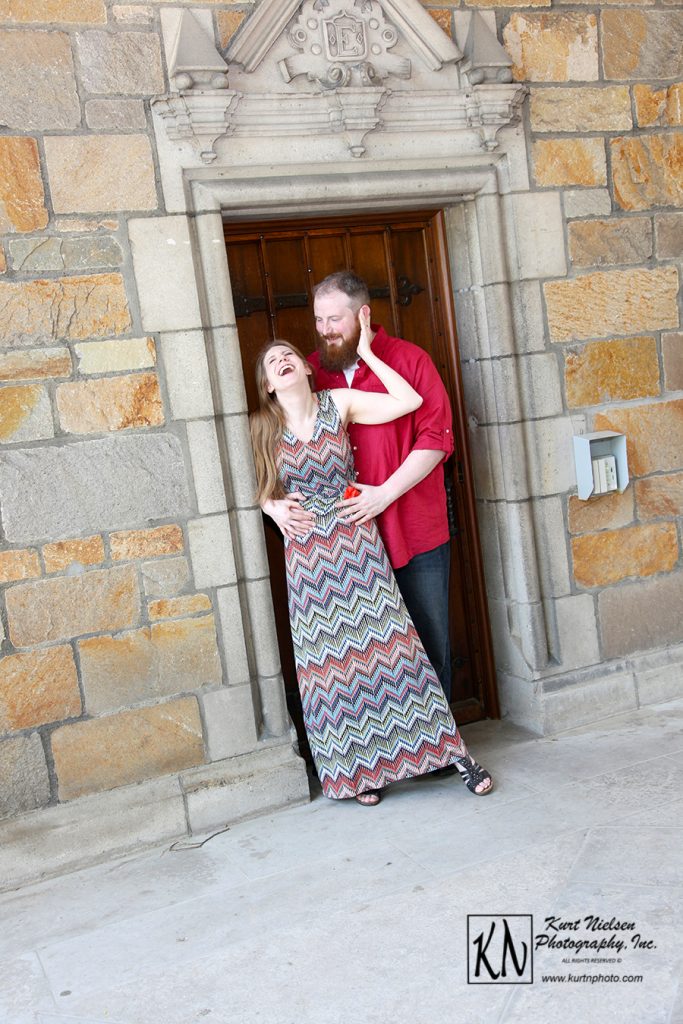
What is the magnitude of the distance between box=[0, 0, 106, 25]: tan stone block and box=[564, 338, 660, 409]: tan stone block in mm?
1978

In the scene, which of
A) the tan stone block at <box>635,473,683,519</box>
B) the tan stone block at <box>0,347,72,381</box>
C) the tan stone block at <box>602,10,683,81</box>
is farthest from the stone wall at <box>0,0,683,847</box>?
the tan stone block at <box>635,473,683,519</box>

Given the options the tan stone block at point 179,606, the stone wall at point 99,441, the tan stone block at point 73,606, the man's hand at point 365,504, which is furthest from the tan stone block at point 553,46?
the tan stone block at point 73,606

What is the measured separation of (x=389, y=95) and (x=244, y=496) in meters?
1.45

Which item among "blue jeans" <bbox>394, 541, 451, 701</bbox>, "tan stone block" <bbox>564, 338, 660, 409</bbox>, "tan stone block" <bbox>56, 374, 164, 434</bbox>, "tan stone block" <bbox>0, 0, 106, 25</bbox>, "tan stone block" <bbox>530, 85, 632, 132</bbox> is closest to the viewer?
"tan stone block" <bbox>0, 0, 106, 25</bbox>

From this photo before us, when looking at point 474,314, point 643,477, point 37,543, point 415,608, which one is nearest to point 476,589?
point 415,608

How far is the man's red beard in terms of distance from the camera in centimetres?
333

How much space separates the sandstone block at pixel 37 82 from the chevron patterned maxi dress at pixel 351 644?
1173 millimetres

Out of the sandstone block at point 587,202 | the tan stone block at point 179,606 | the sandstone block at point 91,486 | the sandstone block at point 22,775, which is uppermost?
the sandstone block at point 587,202

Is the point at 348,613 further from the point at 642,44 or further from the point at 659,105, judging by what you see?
the point at 642,44

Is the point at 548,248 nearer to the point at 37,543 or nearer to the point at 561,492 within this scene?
the point at 561,492

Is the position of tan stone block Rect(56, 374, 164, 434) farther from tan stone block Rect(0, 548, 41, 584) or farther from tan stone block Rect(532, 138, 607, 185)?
tan stone block Rect(532, 138, 607, 185)

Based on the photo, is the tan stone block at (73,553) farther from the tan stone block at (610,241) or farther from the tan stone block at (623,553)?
the tan stone block at (610,241)

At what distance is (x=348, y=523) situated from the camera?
3295mm

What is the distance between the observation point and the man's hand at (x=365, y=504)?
329 centimetres
